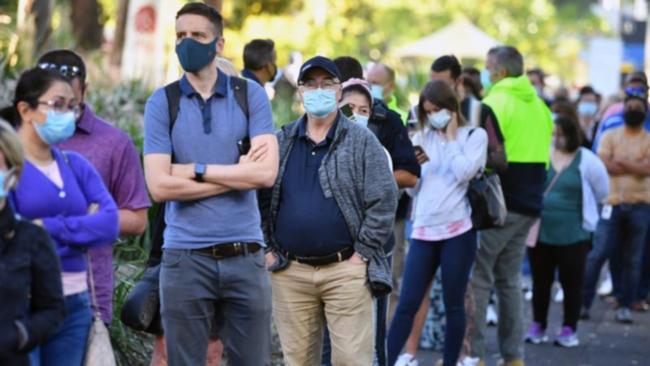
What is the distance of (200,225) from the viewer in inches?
257

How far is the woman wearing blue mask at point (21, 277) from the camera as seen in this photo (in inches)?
202

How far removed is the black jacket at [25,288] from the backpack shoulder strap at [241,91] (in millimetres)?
1574

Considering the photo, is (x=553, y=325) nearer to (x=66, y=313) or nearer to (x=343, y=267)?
(x=343, y=267)

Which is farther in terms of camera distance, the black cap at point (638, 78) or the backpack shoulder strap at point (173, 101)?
the black cap at point (638, 78)

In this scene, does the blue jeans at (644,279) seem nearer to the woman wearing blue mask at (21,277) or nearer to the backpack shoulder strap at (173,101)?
the backpack shoulder strap at (173,101)

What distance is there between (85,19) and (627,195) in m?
13.5

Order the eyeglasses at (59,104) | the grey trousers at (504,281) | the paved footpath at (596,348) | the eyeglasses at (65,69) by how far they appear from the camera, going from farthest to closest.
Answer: the paved footpath at (596,348), the grey trousers at (504,281), the eyeglasses at (65,69), the eyeglasses at (59,104)

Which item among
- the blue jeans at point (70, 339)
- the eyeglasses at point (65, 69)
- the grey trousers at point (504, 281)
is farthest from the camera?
the grey trousers at point (504, 281)

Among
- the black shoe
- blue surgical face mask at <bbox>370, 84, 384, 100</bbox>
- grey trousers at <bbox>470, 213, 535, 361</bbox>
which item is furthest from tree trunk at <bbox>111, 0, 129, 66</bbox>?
grey trousers at <bbox>470, 213, 535, 361</bbox>

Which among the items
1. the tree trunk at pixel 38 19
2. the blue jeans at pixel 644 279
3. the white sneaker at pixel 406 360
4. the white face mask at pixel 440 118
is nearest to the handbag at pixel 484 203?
the white face mask at pixel 440 118

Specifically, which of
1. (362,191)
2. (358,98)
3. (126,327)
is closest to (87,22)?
(126,327)

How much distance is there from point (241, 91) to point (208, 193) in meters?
0.51

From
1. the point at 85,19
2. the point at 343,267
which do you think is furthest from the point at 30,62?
the point at 85,19

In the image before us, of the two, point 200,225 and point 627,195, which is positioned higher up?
point 200,225
